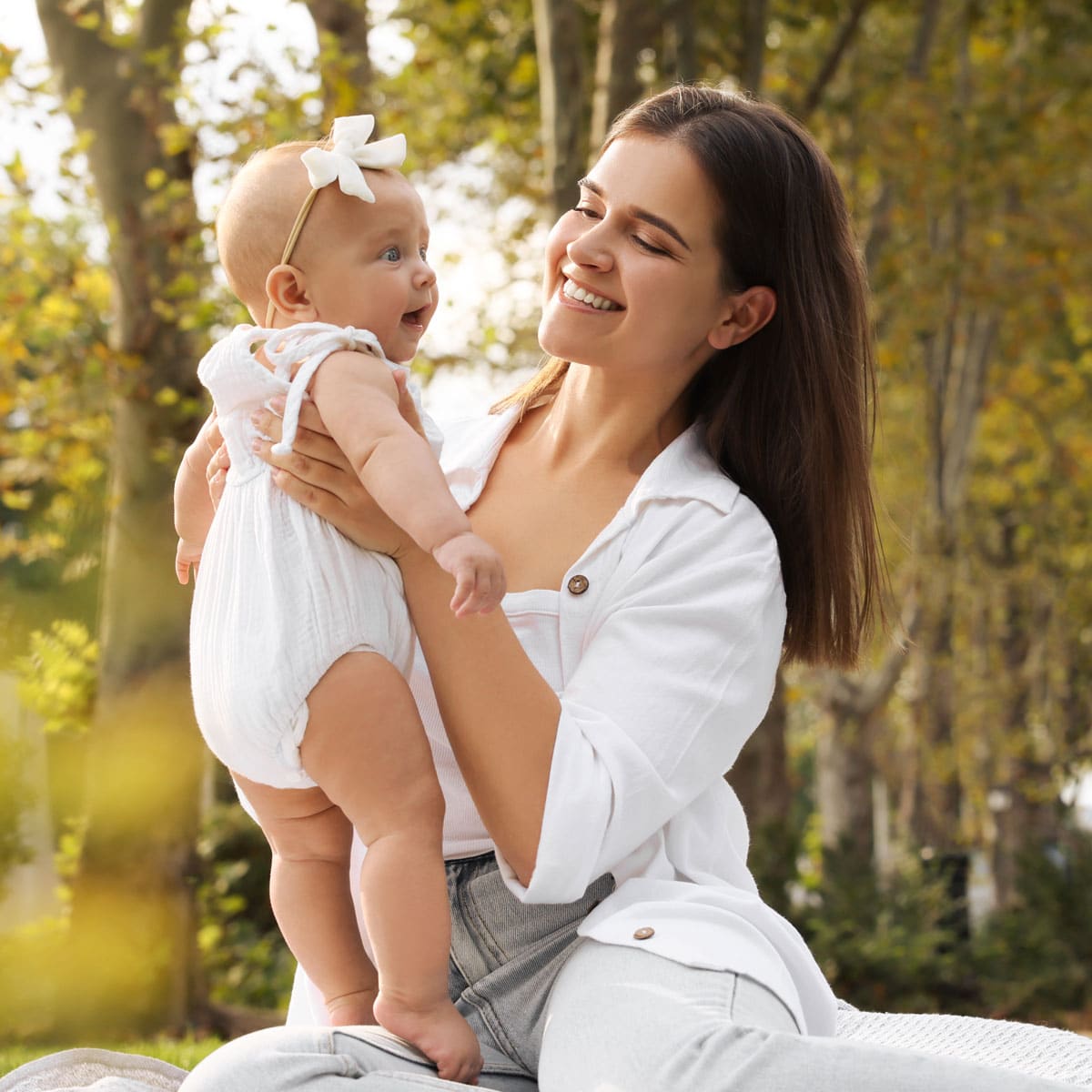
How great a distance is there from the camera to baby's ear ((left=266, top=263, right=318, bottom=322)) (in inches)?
92.0

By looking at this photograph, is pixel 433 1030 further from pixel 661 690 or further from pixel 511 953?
pixel 661 690

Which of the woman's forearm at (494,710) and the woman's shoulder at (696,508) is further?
the woman's shoulder at (696,508)

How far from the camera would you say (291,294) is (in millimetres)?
2359

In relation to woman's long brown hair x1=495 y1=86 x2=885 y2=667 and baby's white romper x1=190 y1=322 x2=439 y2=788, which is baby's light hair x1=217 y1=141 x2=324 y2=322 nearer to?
baby's white romper x1=190 y1=322 x2=439 y2=788

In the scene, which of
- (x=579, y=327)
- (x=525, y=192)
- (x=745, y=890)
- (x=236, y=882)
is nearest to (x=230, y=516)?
(x=579, y=327)

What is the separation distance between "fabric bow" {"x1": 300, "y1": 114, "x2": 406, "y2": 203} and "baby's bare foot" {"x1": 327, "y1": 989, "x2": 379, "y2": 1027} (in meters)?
1.26

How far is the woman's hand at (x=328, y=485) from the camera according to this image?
2.22 meters

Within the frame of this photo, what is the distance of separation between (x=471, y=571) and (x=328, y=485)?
36 centimetres

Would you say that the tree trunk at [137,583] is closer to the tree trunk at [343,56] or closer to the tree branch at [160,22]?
the tree branch at [160,22]

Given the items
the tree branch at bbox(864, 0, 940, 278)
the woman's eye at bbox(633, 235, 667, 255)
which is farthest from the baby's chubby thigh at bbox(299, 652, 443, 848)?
the tree branch at bbox(864, 0, 940, 278)

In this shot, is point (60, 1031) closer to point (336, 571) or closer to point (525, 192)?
point (336, 571)

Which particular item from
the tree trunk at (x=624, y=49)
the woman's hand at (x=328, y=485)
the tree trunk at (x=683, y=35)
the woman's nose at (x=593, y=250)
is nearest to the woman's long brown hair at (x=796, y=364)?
the woman's nose at (x=593, y=250)

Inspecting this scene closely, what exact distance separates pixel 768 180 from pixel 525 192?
345 inches

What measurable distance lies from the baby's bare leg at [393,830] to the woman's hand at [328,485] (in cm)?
20
